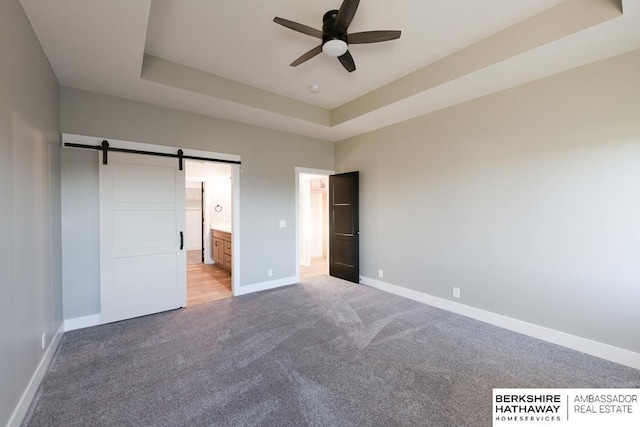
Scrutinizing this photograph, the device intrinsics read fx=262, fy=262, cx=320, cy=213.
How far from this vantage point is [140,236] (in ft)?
11.2

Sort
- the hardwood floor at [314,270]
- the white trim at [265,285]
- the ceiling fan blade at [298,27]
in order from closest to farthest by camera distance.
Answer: the ceiling fan blade at [298,27] → the white trim at [265,285] → the hardwood floor at [314,270]

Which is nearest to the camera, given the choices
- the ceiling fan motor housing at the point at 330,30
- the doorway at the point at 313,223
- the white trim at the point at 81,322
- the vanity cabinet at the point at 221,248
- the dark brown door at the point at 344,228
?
the ceiling fan motor housing at the point at 330,30

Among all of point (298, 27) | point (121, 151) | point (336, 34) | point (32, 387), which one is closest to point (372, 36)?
point (336, 34)

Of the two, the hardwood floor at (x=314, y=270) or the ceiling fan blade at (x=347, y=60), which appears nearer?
the ceiling fan blade at (x=347, y=60)

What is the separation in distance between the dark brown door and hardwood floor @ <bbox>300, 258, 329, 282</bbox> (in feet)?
1.19

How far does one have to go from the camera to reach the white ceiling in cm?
210

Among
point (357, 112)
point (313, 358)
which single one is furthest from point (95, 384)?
point (357, 112)

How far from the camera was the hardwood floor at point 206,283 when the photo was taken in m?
4.15

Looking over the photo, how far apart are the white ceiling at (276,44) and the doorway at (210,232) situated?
2.07 m

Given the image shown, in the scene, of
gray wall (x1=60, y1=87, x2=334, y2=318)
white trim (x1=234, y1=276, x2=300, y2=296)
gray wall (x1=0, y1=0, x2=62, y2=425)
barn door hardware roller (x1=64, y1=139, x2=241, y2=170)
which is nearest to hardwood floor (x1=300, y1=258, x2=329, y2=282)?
white trim (x1=234, y1=276, x2=300, y2=296)

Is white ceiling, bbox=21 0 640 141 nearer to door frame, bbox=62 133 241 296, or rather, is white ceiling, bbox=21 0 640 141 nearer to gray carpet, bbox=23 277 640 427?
door frame, bbox=62 133 241 296

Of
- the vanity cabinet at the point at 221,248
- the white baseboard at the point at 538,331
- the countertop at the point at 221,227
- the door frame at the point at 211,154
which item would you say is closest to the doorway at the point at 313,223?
the vanity cabinet at the point at 221,248

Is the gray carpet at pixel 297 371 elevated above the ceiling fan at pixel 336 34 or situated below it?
below

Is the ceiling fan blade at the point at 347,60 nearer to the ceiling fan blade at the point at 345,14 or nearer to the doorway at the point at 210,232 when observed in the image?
the ceiling fan blade at the point at 345,14
